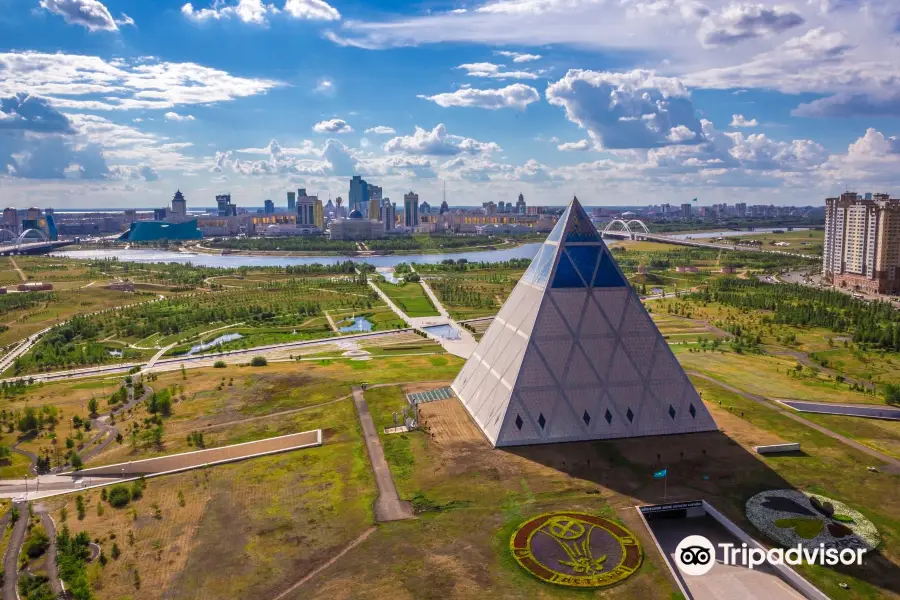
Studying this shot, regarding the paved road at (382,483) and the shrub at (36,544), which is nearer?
the shrub at (36,544)

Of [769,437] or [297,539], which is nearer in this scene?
[297,539]

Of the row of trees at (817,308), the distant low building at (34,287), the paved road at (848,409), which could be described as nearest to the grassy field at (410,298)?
the row of trees at (817,308)

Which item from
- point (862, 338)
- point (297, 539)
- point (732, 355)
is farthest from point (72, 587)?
point (862, 338)

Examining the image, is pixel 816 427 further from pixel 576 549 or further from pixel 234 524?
pixel 234 524

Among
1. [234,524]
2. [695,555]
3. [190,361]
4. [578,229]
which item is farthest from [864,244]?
[234,524]

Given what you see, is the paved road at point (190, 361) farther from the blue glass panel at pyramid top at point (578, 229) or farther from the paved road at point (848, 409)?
the paved road at point (848, 409)

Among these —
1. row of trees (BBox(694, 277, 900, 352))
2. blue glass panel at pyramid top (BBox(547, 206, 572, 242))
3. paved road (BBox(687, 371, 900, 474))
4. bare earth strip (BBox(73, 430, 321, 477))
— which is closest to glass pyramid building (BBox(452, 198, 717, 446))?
blue glass panel at pyramid top (BBox(547, 206, 572, 242))

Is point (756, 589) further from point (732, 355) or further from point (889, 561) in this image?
point (732, 355)
